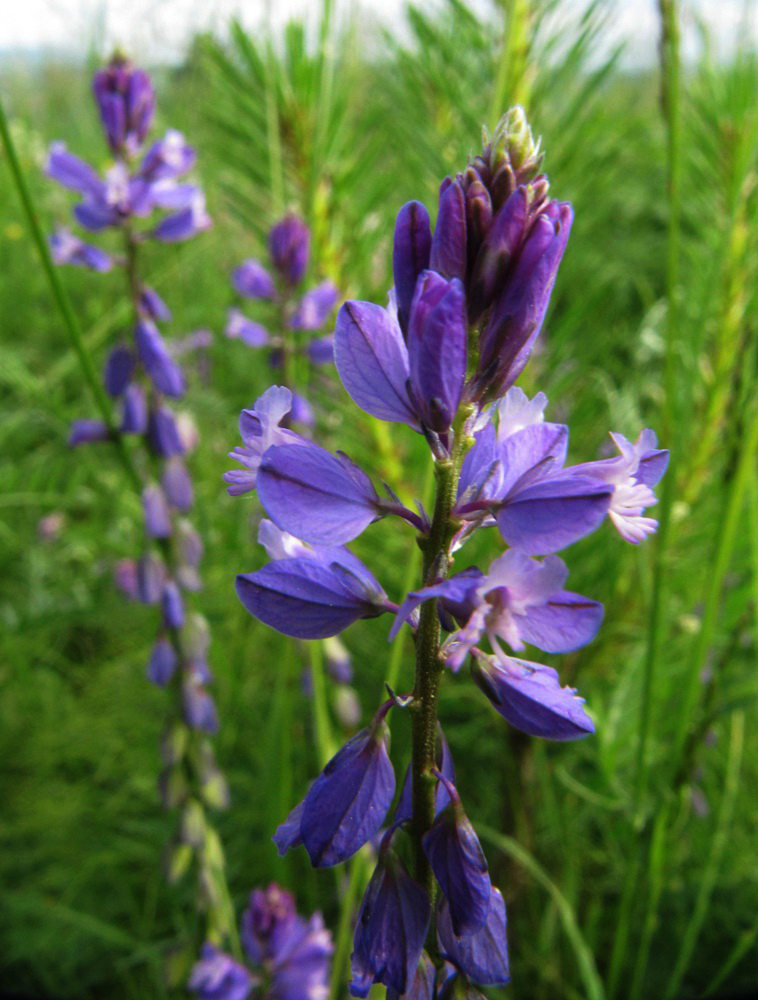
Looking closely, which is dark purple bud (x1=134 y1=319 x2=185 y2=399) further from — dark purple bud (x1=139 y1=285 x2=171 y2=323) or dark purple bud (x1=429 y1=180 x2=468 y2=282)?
dark purple bud (x1=429 y1=180 x2=468 y2=282)

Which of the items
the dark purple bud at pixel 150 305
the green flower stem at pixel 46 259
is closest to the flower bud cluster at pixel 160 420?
the dark purple bud at pixel 150 305

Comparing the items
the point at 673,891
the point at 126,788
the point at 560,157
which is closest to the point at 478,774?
the point at 673,891

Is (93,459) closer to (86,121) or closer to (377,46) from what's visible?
(377,46)

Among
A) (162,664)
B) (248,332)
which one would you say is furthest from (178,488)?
(248,332)

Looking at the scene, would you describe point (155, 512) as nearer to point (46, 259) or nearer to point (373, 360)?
point (46, 259)

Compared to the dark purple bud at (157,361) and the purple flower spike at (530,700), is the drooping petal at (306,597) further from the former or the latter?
the dark purple bud at (157,361)
